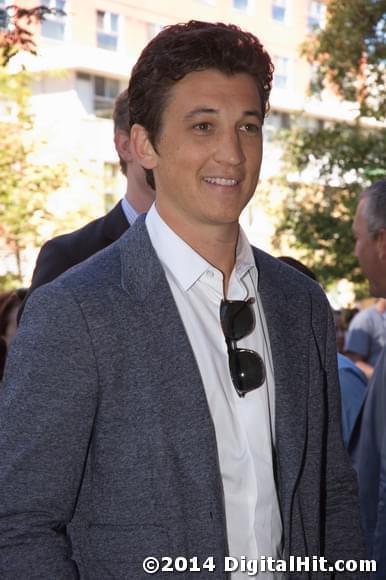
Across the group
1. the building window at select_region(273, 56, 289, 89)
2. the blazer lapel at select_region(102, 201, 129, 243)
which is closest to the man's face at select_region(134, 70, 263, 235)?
the blazer lapel at select_region(102, 201, 129, 243)

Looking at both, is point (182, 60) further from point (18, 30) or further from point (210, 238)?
point (18, 30)

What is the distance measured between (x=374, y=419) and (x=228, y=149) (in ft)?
7.36

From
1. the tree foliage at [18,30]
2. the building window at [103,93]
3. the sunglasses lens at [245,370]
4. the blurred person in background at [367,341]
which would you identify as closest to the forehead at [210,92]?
the sunglasses lens at [245,370]

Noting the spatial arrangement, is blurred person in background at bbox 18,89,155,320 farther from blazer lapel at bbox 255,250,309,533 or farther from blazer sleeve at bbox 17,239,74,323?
blazer lapel at bbox 255,250,309,533

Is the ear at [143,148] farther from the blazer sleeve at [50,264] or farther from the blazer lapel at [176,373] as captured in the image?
the blazer sleeve at [50,264]

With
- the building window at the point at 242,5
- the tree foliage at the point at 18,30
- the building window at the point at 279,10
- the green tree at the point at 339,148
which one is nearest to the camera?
the tree foliage at the point at 18,30

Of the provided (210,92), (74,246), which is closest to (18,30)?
(74,246)

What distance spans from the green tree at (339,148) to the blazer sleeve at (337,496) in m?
13.2

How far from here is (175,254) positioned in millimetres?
2445

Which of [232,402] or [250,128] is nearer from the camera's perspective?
[232,402]

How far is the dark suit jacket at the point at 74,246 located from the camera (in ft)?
11.8

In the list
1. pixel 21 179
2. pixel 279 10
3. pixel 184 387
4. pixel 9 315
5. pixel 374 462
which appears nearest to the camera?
pixel 184 387

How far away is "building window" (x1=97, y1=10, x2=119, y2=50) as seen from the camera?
3662 centimetres

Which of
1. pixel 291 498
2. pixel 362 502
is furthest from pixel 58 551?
pixel 362 502
